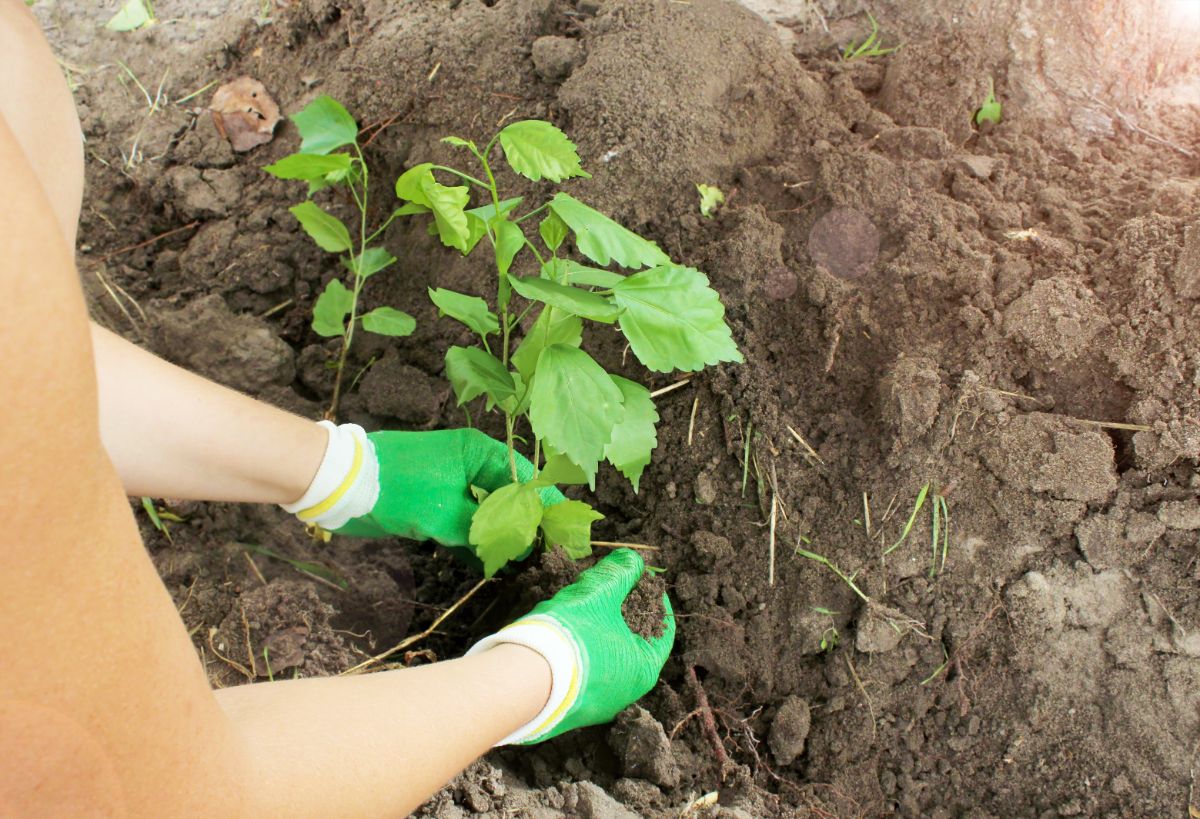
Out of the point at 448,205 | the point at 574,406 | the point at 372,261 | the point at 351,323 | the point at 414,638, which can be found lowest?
the point at 414,638

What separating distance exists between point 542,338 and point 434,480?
48cm

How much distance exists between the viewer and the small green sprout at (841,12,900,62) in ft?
6.92

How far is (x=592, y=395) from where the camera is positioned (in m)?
1.35

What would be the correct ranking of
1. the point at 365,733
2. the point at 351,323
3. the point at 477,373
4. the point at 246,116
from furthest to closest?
the point at 246,116, the point at 351,323, the point at 477,373, the point at 365,733

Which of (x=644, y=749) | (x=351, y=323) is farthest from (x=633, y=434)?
(x=351, y=323)

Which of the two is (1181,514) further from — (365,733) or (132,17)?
(132,17)

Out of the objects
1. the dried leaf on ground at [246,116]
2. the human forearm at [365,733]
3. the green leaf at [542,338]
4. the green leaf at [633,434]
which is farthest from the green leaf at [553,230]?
the dried leaf on ground at [246,116]

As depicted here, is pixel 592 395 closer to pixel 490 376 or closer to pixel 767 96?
pixel 490 376

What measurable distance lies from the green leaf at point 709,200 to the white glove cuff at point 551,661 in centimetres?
96

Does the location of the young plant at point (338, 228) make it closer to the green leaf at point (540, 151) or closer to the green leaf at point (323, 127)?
the green leaf at point (323, 127)

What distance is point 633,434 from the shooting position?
1.52m

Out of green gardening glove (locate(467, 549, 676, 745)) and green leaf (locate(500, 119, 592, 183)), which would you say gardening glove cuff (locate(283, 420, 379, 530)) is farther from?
green leaf (locate(500, 119, 592, 183))

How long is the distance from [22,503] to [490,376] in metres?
0.99

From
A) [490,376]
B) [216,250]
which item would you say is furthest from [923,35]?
[216,250]
